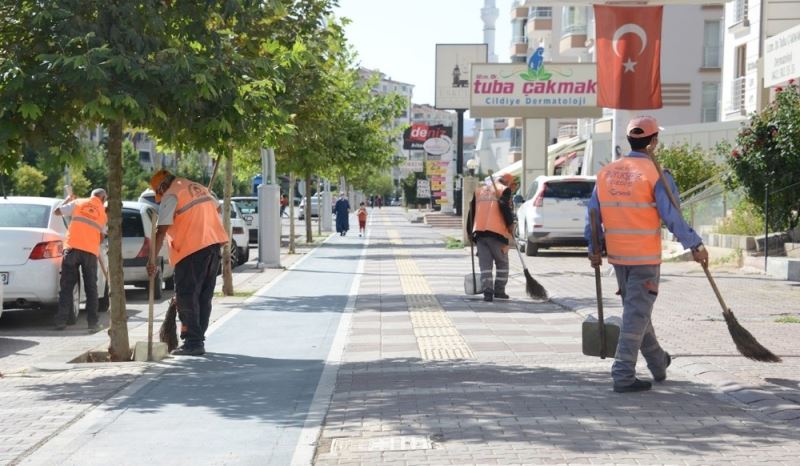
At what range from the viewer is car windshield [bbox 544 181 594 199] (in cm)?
2694

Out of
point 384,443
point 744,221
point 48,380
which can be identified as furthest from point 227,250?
point 384,443

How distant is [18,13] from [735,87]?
31.5m

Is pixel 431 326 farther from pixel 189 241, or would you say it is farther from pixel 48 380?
pixel 48 380

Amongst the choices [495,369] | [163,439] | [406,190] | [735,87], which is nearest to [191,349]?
[495,369]

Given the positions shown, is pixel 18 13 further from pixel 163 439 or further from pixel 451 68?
pixel 451 68

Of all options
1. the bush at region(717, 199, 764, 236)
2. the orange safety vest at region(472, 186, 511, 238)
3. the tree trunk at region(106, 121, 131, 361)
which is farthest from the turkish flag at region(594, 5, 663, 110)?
the tree trunk at region(106, 121, 131, 361)

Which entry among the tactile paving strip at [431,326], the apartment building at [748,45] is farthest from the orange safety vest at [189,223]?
the apartment building at [748,45]

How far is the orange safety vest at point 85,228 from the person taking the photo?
45.1 ft

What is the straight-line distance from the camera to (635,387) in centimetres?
794

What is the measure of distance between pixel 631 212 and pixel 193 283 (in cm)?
430

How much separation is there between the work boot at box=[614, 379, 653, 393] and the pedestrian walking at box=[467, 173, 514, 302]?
289 inches

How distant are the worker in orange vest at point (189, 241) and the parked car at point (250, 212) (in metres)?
24.5

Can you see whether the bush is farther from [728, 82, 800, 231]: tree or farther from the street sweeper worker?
the street sweeper worker

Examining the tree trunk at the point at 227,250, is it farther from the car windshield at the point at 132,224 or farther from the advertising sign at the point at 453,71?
the advertising sign at the point at 453,71
